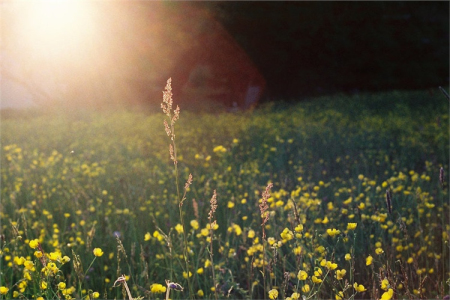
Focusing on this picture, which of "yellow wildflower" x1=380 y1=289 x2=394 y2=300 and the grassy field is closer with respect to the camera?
"yellow wildflower" x1=380 y1=289 x2=394 y2=300

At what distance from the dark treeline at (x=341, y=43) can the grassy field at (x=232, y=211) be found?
5.56 meters

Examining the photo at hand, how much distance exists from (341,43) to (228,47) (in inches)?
164

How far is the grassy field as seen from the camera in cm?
246

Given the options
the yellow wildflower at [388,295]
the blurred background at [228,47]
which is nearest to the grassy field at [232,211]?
the yellow wildflower at [388,295]

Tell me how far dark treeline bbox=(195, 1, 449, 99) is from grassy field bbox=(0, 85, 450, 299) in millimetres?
5561

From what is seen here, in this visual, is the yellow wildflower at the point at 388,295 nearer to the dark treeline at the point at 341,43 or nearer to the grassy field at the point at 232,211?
the grassy field at the point at 232,211

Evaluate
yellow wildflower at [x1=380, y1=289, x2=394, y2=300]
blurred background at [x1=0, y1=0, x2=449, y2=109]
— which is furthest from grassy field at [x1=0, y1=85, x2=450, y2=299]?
blurred background at [x1=0, y1=0, x2=449, y2=109]

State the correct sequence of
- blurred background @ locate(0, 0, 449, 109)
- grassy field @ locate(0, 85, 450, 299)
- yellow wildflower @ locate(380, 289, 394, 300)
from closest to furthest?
yellow wildflower @ locate(380, 289, 394, 300)
grassy field @ locate(0, 85, 450, 299)
blurred background @ locate(0, 0, 449, 109)

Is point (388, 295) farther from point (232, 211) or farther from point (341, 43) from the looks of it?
point (341, 43)

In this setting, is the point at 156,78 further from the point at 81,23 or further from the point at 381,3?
the point at 381,3

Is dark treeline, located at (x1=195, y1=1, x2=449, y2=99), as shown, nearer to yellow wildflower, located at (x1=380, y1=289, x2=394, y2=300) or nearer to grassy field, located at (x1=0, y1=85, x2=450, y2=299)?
grassy field, located at (x1=0, y1=85, x2=450, y2=299)

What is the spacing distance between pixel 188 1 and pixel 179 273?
13.2 metres

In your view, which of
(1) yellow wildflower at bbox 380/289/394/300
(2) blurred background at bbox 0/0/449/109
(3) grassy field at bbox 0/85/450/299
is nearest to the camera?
(1) yellow wildflower at bbox 380/289/394/300

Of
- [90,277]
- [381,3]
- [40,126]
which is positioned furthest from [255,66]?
[90,277]
